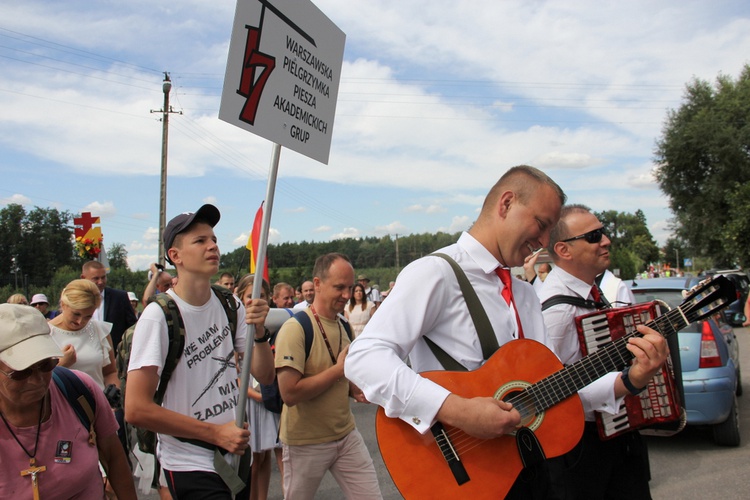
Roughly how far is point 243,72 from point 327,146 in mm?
721

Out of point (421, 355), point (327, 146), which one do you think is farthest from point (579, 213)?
point (421, 355)

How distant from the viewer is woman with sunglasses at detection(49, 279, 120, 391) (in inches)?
196

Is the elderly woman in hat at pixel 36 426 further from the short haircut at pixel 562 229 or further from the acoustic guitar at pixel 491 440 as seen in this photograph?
the short haircut at pixel 562 229

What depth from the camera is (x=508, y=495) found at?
2229 millimetres

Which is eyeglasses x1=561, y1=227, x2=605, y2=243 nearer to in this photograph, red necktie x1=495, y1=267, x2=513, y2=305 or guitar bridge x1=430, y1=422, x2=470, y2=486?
red necktie x1=495, y1=267, x2=513, y2=305

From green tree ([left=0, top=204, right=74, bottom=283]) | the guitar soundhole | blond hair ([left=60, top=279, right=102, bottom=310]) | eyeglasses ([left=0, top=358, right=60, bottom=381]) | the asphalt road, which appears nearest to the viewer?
the guitar soundhole

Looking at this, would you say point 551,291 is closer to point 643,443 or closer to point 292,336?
point 643,443

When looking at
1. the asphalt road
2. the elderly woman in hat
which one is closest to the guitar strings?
the elderly woman in hat

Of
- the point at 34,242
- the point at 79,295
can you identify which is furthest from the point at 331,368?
the point at 34,242

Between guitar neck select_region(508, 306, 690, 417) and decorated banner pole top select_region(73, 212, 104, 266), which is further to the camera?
decorated banner pole top select_region(73, 212, 104, 266)

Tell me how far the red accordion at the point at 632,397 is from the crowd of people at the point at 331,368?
104 mm

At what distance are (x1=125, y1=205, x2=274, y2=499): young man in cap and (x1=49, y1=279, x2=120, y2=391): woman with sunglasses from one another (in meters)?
2.24

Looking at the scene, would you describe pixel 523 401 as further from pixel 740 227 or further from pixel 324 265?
pixel 740 227

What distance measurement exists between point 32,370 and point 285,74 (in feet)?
5.71
